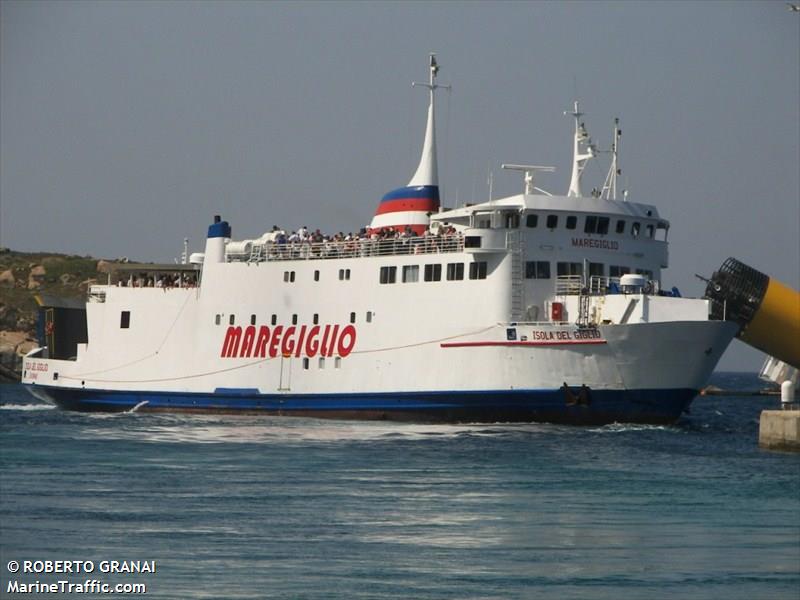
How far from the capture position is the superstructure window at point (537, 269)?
32375 millimetres

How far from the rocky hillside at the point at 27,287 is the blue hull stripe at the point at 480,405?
4608cm

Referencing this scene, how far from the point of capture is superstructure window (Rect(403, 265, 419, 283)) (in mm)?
33719

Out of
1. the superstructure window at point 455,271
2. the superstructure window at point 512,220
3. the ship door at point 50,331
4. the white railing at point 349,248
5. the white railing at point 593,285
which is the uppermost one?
the superstructure window at point 512,220

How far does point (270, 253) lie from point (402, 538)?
70.3ft

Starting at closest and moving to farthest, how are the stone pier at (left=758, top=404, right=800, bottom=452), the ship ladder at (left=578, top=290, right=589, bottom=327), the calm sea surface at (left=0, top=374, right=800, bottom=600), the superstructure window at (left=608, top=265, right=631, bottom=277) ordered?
the calm sea surface at (left=0, top=374, right=800, bottom=600) < the stone pier at (left=758, top=404, right=800, bottom=452) < the ship ladder at (left=578, top=290, right=589, bottom=327) < the superstructure window at (left=608, top=265, right=631, bottom=277)

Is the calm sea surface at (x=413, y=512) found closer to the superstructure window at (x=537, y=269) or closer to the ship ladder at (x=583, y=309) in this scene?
the ship ladder at (x=583, y=309)

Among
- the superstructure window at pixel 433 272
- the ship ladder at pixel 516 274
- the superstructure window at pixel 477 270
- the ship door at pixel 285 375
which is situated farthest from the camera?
the ship door at pixel 285 375

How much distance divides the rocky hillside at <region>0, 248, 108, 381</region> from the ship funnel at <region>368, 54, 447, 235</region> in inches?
1784

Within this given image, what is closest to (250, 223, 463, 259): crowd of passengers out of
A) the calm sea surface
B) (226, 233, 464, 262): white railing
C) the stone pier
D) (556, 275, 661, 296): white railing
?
(226, 233, 464, 262): white railing

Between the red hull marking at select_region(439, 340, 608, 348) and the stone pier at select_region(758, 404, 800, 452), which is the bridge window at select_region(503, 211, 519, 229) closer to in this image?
the red hull marking at select_region(439, 340, 608, 348)

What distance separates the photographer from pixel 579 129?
35.5 meters

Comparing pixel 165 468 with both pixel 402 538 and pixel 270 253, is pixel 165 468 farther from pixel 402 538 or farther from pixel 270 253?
pixel 270 253

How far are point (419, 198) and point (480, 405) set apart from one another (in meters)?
8.23

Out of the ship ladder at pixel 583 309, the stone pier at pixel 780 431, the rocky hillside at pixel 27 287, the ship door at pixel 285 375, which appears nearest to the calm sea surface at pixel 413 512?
the stone pier at pixel 780 431
